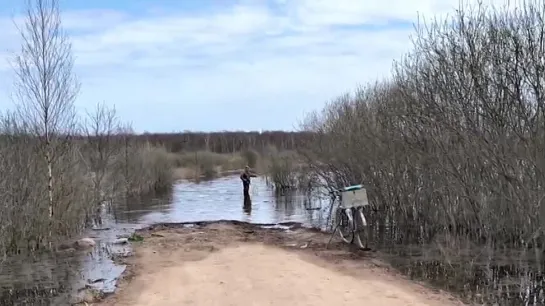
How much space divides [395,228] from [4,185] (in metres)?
12.3

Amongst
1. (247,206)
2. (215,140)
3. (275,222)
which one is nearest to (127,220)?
(275,222)

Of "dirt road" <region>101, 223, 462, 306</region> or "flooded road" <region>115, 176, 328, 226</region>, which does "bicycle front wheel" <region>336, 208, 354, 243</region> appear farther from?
"flooded road" <region>115, 176, 328, 226</region>

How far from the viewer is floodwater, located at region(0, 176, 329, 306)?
47.3ft

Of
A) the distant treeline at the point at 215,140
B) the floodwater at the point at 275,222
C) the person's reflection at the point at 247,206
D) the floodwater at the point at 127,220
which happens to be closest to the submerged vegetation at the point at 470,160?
the floodwater at the point at 275,222

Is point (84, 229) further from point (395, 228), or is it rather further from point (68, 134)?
point (395, 228)

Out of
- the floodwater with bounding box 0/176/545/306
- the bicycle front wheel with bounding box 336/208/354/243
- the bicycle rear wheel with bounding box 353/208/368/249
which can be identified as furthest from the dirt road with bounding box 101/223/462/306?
the floodwater with bounding box 0/176/545/306

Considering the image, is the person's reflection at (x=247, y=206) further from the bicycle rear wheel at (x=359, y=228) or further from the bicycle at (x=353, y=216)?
the bicycle rear wheel at (x=359, y=228)

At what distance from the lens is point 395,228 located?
22.3 meters

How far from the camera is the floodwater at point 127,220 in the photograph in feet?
47.3

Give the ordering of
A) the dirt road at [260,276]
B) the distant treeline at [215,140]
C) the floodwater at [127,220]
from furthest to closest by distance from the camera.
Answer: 1. the distant treeline at [215,140]
2. the floodwater at [127,220]
3. the dirt road at [260,276]

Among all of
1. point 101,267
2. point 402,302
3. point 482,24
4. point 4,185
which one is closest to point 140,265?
point 101,267

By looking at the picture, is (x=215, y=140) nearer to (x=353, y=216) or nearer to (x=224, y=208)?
(x=224, y=208)

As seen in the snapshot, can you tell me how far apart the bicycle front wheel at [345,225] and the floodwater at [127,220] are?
5.45 metres

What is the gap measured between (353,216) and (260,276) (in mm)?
5265
